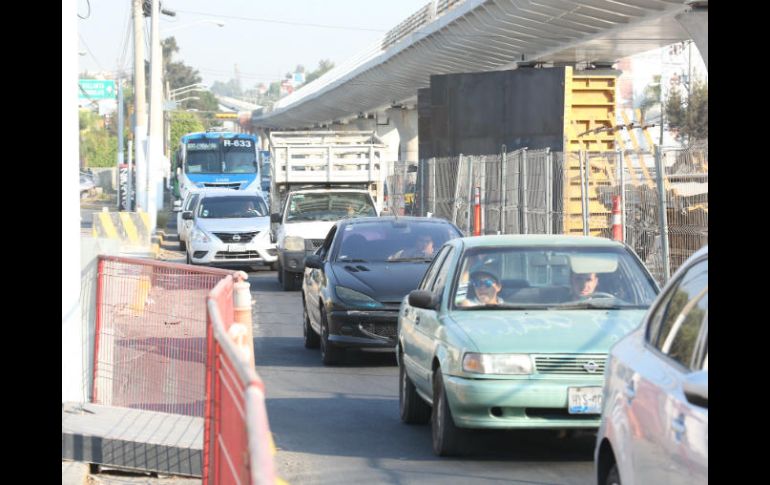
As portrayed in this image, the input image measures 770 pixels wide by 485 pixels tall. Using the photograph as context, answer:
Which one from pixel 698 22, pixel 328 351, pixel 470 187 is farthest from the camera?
pixel 698 22

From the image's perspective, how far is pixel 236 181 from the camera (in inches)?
2077

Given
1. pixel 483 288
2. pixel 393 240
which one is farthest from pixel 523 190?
pixel 483 288

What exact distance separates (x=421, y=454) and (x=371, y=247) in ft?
20.1

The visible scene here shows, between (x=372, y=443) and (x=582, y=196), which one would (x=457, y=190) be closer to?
(x=582, y=196)

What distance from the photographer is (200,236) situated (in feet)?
95.1

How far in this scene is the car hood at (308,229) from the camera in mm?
25062

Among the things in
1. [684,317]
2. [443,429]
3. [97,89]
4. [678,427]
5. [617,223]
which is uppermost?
[97,89]

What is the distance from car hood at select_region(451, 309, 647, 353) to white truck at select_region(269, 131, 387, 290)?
14.6 metres

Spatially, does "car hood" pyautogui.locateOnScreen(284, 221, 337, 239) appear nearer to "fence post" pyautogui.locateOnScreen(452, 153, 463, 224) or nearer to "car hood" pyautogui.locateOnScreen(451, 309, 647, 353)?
"fence post" pyautogui.locateOnScreen(452, 153, 463, 224)

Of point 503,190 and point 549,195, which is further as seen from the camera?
point 503,190

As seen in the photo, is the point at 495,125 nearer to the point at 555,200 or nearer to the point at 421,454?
the point at 555,200

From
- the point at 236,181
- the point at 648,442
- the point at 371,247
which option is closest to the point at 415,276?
the point at 371,247

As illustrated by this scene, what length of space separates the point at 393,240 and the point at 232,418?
10421mm

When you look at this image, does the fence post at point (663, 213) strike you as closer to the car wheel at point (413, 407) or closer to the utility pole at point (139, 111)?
the car wheel at point (413, 407)
